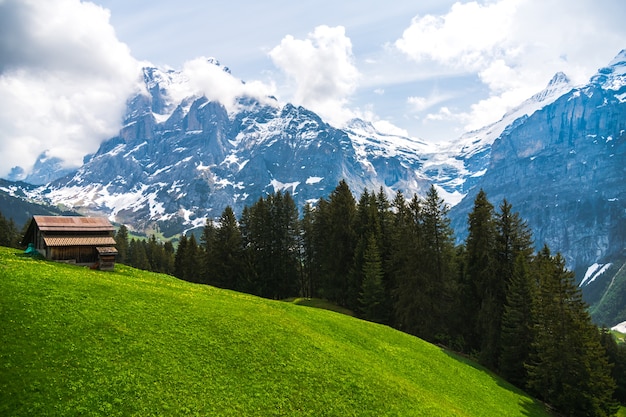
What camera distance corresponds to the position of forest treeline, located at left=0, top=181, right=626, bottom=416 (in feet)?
132

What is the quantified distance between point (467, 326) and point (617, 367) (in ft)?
189

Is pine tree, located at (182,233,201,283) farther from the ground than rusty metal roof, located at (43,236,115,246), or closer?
closer

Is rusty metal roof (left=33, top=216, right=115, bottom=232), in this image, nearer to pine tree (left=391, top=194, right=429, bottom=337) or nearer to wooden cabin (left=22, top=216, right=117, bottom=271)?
wooden cabin (left=22, top=216, right=117, bottom=271)

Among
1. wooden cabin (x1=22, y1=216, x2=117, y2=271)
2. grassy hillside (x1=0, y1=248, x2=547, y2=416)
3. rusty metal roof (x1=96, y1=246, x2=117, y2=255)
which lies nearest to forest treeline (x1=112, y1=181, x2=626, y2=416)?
grassy hillside (x1=0, y1=248, x2=547, y2=416)

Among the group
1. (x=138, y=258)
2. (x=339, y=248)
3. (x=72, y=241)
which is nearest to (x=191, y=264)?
(x=339, y=248)

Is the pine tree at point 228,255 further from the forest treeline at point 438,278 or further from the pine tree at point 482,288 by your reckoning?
the pine tree at point 482,288

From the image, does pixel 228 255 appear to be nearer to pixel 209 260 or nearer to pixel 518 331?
pixel 209 260

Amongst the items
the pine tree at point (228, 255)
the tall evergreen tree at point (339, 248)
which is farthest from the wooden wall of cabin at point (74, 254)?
the pine tree at point (228, 255)

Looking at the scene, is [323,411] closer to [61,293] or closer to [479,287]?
[61,293]

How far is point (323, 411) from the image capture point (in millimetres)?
22344

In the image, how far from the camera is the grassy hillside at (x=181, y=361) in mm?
19766

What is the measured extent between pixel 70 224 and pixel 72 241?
2.48 meters

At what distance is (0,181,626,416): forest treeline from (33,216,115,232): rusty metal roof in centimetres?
3701

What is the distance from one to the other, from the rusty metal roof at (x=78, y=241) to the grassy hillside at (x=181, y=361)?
24.8 feet
